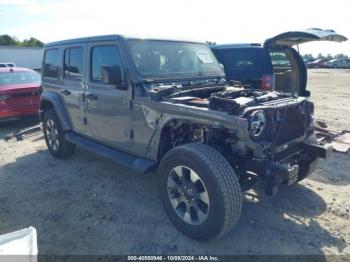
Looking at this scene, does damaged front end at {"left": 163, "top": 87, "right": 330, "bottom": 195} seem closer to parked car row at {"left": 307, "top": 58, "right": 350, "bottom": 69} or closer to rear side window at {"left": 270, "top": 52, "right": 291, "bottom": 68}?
rear side window at {"left": 270, "top": 52, "right": 291, "bottom": 68}

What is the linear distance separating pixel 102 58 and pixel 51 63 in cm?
179

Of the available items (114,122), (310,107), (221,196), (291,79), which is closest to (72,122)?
(114,122)

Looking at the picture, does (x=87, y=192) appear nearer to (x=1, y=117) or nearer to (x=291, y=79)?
(x=1, y=117)

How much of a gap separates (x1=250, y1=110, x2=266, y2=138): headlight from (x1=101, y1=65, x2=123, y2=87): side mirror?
171cm

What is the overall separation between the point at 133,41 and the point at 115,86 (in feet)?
2.02

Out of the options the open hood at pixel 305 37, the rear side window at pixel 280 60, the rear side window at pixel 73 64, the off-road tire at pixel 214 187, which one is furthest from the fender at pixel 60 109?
the rear side window at pixel 280 60

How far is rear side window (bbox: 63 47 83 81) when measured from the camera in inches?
189

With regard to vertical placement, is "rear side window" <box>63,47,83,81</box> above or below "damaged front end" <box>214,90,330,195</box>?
above

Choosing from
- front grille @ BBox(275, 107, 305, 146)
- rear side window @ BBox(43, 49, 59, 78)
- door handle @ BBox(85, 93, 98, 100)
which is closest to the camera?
front grille @ BBox(275, 107, 305, 146)

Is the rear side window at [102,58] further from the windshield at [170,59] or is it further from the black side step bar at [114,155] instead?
the black side step bar at [114,155]

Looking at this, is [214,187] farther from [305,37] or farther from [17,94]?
[17,94]

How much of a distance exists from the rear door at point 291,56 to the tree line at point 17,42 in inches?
2547

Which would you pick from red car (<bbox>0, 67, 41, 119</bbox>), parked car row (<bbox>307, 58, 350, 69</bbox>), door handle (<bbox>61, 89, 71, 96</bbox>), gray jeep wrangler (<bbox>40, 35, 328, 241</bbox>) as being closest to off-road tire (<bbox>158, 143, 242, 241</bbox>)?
gray jeep wrangler (<bbox>40, 35, 328, 241</bbox>)

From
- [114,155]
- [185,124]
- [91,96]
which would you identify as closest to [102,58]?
[91,96]
